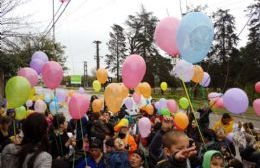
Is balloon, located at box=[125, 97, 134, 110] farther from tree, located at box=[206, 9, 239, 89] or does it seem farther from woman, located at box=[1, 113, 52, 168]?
tree, located at box=[206, 9, 239, 89]

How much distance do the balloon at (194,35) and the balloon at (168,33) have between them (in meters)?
0.42

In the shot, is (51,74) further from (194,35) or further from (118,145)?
(194,35)

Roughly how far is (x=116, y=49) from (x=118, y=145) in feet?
222

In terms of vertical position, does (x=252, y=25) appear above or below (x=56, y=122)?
above

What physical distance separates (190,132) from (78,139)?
215 cm

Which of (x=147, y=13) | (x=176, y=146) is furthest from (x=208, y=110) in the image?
(x=147, y=13)

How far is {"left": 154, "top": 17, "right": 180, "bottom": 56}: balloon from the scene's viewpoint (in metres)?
5.88

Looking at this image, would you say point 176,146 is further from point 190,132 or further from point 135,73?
point 190,132

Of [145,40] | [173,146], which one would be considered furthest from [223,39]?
[173,146]

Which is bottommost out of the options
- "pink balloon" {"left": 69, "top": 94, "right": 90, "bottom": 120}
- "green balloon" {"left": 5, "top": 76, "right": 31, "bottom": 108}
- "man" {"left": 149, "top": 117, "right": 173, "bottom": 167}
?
"man" {"left": 149, "top": 117, "right": 173, "bottom": 167}

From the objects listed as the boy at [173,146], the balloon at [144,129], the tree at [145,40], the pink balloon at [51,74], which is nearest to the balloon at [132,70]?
the balloon at [144,129]

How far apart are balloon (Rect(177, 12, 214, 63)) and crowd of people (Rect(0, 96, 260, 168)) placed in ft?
3.54

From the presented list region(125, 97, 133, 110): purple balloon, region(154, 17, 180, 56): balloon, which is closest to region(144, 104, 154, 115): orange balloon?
region(125, 97, 133, 110): purple balloon

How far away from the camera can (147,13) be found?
66.0 m
